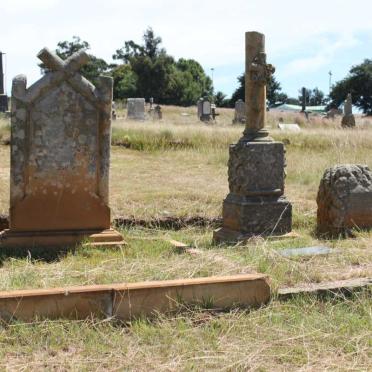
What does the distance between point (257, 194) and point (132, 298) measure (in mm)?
3293

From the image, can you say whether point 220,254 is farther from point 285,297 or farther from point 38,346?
point 38,346

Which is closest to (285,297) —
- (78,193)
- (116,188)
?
(78,193)

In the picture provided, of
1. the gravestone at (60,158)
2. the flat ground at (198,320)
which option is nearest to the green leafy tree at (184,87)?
the flat ground at (198,320)

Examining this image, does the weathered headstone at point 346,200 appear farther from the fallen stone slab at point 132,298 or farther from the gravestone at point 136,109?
the gravestone at point 136,109

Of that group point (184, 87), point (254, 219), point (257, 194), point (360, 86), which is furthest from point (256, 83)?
point (360, 86)

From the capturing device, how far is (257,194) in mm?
7000

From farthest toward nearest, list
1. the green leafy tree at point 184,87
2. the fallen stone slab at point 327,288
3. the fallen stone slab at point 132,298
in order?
the green leafy tree at point 184,87 < the fallen stone slab at point 327,288 < the fallen stone slab at point 132,298

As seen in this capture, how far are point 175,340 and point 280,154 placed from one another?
12.7 ft

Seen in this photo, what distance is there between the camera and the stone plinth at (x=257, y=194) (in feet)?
22.7

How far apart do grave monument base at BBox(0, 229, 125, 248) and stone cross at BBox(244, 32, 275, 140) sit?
77.8 inches

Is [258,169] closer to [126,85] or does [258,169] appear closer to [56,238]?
[56,238]

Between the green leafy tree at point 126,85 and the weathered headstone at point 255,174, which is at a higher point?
the green leafy tree at point 126,85

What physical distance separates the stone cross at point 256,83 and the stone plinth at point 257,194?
0.72 ft

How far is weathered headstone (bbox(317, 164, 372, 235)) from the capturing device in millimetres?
6930
